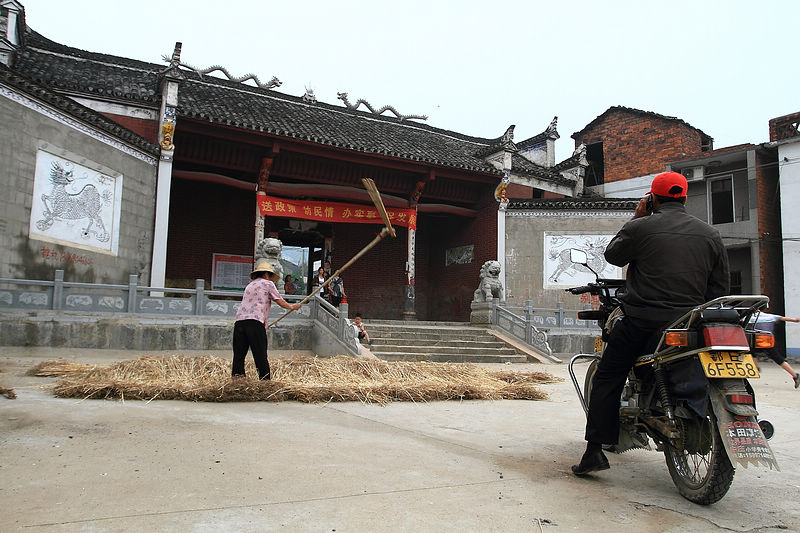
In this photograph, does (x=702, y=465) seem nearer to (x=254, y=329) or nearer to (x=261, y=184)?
(x=254, y=329)

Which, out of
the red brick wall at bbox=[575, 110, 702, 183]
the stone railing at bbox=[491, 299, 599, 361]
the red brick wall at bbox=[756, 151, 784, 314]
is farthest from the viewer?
the red brick wall at bbox=[575, 110, 702, 183]

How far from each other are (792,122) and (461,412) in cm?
1598

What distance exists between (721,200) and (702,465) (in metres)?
17.2

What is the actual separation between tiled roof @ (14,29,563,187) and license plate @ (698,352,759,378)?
11.4 m

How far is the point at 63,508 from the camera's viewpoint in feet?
6.68

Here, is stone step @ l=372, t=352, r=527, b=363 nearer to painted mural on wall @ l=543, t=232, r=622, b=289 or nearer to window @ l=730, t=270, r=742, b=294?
painted mural on wall @ l=543, t=232, r=622, b=289

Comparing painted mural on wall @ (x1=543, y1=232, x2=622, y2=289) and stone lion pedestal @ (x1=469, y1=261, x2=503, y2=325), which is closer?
stone lion pedestal @ (x1=469, y1=261, x2=503, y2=325)

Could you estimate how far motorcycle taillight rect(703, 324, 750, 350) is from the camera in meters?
2.29

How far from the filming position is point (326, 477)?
99.5 inches

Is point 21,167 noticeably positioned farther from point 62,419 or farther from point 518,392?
point 518,392

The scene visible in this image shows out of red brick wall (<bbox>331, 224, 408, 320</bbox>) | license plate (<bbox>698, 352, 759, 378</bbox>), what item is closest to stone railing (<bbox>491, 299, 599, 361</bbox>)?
red brick wall (<bbox>331, 224, 408, 320</bbox>)

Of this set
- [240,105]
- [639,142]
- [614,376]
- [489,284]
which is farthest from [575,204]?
[614,376]

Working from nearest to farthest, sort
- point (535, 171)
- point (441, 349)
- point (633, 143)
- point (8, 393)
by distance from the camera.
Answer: point (8, 393), point (441, 349), point (535, 171), point (633, 143)

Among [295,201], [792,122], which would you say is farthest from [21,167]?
[792,122]
